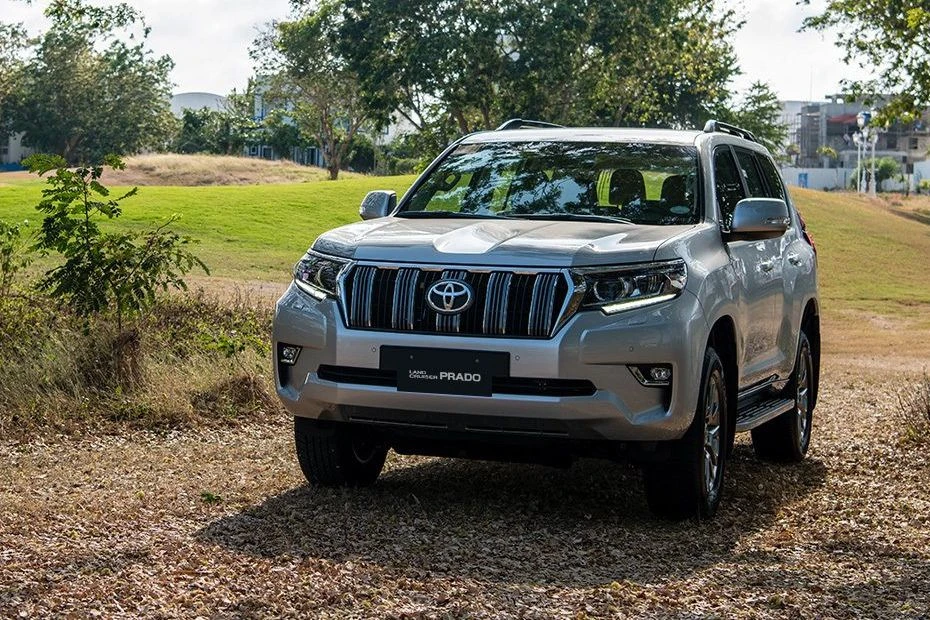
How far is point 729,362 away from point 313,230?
3303 cm

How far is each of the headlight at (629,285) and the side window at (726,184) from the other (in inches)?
48.0

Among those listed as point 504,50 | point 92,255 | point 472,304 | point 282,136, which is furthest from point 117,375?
point 282,136

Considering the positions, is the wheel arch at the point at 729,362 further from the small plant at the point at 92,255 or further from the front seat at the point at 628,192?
the small plant at the point at 92,255

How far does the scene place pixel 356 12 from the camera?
37.2 metres

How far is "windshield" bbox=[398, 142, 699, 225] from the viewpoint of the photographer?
7500 mm

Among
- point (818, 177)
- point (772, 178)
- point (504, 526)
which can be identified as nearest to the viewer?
point (504, 526)

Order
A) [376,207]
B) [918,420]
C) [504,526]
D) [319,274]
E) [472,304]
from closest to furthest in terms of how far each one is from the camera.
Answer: [472,304] → [504,526] → [319,274] → [376,207] → [918,420]

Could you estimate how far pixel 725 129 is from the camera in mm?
8938

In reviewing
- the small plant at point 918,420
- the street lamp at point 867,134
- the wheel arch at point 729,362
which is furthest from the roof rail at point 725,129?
the street lamp at point 867,134

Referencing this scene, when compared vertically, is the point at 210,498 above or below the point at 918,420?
above

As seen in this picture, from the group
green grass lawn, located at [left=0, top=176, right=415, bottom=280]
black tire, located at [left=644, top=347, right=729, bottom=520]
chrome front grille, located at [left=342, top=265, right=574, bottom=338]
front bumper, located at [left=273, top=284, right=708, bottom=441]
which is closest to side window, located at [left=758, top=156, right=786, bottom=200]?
black tire, located at [left=644, top=347, right=729, bottom=520]

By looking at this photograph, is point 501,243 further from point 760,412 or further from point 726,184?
point 760,412

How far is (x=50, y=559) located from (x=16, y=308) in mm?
6188

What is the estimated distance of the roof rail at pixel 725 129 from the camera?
329 inches
